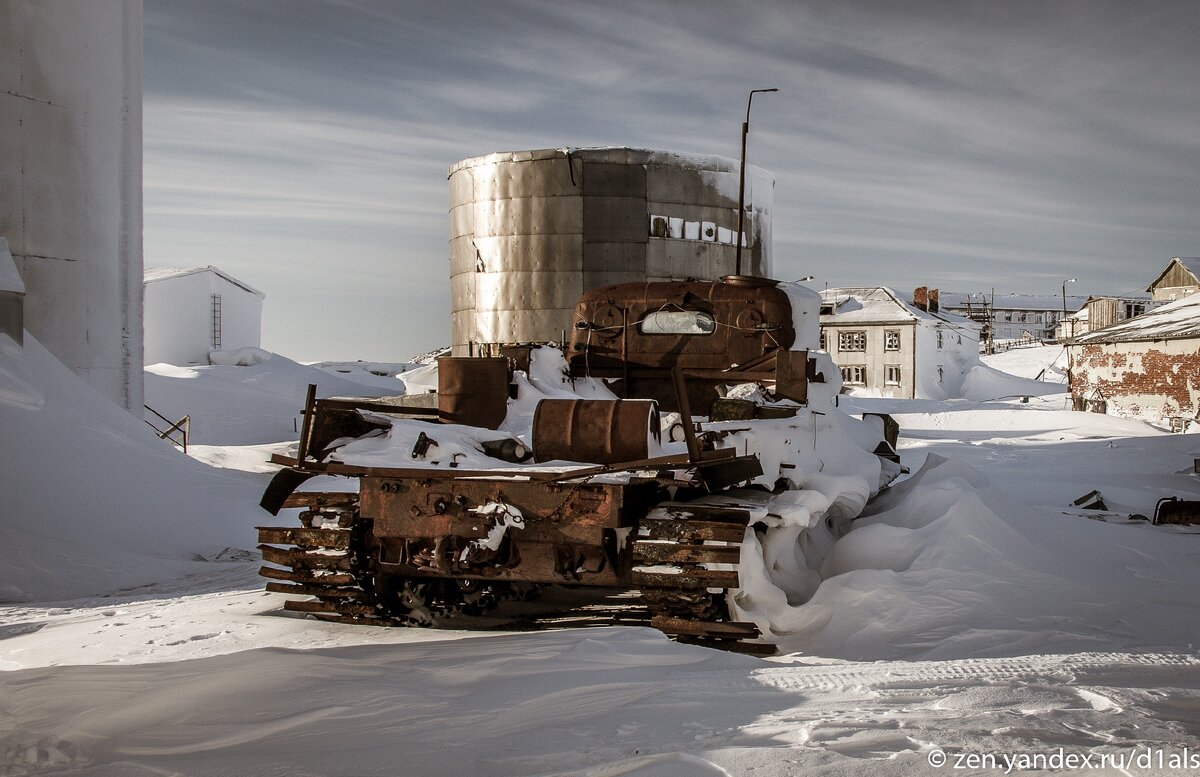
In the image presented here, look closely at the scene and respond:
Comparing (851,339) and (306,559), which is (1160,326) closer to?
(851,339)

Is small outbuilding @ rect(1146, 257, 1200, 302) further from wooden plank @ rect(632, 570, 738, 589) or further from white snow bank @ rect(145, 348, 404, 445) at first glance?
wooden plank @ rect(632, 570, 738, 589)

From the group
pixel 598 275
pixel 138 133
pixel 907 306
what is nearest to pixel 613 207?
pixel 598 275

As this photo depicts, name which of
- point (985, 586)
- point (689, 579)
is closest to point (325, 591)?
point (689, 579)

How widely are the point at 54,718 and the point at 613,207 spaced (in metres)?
19.9

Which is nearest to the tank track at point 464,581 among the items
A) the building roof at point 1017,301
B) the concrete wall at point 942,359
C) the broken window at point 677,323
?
the broken window at point 677,323

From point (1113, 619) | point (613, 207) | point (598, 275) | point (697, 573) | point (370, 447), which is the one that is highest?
point (613, 207)

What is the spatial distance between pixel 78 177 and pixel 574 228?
11.3 m

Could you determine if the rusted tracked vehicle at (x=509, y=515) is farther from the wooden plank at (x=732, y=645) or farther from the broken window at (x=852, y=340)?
the broken window at (x=852, y=340)

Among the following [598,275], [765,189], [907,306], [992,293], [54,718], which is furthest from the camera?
[992,293]

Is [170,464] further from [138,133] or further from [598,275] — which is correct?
[598,275]

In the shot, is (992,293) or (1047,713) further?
(992,293)

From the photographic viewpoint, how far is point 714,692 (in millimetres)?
3895

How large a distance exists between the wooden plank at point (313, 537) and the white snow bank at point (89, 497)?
2.58m

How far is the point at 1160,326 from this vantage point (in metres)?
26.1
